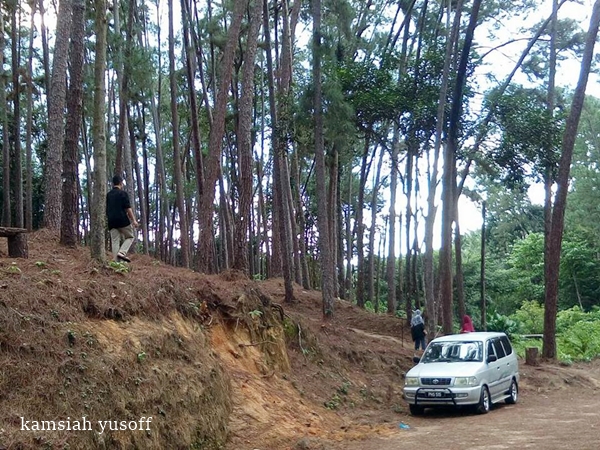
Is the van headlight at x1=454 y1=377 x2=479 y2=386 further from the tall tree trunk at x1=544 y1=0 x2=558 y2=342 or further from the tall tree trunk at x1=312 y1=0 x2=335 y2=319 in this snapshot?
the tall tree trunk at x1=544 y1=0 x2=558 y2=342

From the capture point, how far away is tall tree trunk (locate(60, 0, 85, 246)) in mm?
12352

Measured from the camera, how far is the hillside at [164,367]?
22.5ft

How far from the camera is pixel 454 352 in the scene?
14570mm

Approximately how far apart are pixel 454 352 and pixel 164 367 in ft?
25.9

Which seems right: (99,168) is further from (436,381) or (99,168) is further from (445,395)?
(445,395)

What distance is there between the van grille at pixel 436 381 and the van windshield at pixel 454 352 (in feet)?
3.70

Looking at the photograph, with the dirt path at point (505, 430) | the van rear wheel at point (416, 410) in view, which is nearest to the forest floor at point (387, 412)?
the dirt path at point (505, 430)

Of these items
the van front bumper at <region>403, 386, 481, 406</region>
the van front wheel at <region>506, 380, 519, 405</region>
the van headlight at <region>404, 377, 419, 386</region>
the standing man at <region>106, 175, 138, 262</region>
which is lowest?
the van front wheel at <region>506, 380, 519, 405</region>

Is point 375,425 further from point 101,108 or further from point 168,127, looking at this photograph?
point 168,127

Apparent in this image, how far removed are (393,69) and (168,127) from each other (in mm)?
26404

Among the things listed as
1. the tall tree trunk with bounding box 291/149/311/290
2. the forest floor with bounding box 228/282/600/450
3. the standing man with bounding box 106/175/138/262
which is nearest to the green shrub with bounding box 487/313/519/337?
the tall tree trunk with bounding box 291/149/311/290

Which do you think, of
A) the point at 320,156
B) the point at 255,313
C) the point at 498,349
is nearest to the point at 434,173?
the point at 320,156

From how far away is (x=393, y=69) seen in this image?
67.9 ft

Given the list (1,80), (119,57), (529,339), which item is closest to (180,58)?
(1,80)
